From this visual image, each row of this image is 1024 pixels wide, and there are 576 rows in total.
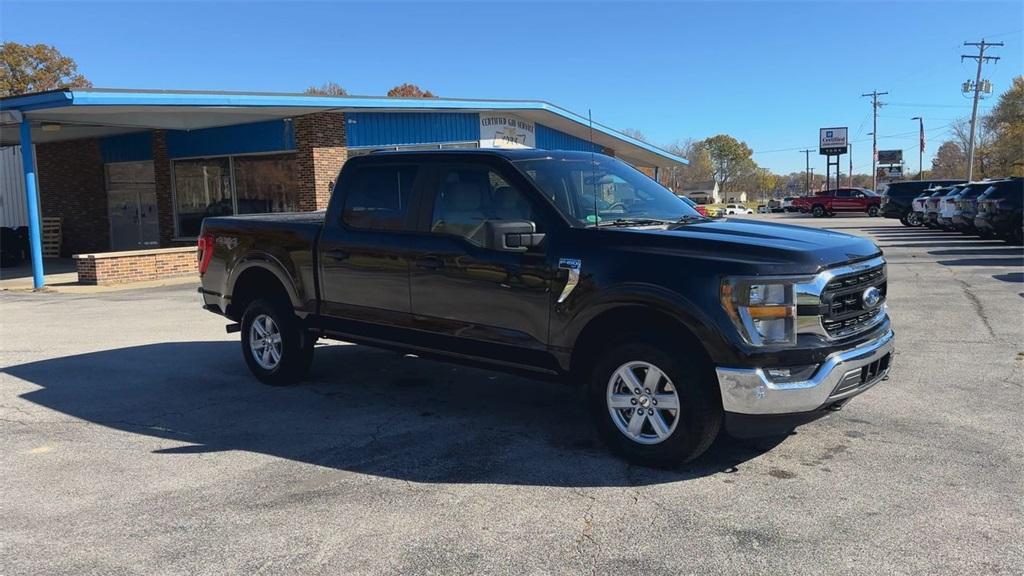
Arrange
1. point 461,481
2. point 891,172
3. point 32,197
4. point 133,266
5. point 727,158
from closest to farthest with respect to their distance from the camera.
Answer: point 461,481
point 32,197
point 133,266
point 891,172
point 727,158

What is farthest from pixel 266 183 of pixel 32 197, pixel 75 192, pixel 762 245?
pixel 762 245

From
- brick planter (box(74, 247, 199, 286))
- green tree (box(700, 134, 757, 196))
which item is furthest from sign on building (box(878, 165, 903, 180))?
brick planter (box(74, 247, 199, 286))

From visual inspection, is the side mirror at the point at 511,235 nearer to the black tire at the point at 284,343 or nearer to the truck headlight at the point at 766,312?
the truck headlight at the point at 766,312

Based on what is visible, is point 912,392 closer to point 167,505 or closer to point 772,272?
point 772,272

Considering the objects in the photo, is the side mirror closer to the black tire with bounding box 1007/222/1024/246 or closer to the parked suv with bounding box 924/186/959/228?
the black tire with bounding box 1007/222/1024/246

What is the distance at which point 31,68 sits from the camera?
171 feet

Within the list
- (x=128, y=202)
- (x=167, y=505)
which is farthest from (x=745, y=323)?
(x=128, y=202)

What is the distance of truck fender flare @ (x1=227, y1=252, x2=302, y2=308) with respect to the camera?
21.1ft

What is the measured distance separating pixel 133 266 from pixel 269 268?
1180 centimetres

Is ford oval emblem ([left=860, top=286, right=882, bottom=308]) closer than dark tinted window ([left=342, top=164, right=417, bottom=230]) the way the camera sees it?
Yes

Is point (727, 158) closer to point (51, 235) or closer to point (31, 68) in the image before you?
point (31, 68)

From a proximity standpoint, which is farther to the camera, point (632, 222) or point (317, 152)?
point (317, 152)

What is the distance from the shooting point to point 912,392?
6.15 meters

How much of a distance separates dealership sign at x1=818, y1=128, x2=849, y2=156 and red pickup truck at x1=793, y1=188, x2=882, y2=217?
122 ft
